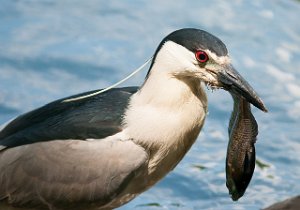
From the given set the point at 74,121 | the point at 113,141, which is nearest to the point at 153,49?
the point at 74,121

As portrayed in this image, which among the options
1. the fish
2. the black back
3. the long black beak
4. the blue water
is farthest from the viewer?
the blue water

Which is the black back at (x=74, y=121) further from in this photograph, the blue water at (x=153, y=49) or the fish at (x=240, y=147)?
the blue water at (x=153, y=49)

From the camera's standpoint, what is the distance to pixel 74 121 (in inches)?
222

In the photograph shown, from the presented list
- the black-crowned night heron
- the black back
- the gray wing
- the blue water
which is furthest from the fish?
the blue water

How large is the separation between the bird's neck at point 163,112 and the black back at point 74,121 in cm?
10

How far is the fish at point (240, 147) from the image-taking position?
215 inches

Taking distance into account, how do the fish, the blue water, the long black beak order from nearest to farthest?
1. the long black beak
2. the fish
3. the blue water

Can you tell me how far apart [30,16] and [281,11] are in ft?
7.97

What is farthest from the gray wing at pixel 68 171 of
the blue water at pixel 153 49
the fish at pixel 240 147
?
the blue water at pixel 153 49

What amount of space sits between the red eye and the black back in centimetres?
56

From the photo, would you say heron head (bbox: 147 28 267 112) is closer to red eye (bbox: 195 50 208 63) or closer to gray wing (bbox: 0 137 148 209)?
red eye (bbox: 195 50 208 63)

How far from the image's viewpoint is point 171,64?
17.8 feet

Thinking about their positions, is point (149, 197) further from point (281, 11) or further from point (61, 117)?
point (281, 11)

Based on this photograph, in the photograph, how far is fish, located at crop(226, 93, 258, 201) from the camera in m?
5.46
